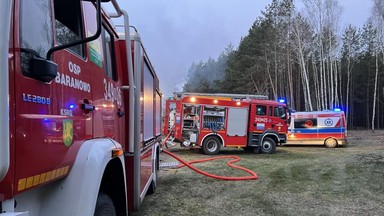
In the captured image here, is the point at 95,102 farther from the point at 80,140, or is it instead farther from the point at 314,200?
the point at 314,200

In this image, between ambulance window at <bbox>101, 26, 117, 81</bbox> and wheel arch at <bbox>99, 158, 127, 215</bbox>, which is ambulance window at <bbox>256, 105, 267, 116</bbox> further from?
wheel arch at <bbox>99, 158, 127, 215</bbox>

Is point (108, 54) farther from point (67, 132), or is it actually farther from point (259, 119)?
point (259, 119)

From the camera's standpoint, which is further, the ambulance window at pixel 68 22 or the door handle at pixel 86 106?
the door handle at pixel 86 106

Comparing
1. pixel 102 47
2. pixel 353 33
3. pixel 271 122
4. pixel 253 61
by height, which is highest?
pixel 353 33

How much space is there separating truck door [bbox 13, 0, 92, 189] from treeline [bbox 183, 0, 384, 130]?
86.6ft

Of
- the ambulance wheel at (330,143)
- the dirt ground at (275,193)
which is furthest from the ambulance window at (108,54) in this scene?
the ambulance wheel at (330,143)

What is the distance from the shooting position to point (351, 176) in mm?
8992

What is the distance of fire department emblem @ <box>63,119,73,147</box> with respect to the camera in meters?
2.01

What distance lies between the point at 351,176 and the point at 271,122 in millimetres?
7199

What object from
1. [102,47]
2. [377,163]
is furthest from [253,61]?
[102,47]

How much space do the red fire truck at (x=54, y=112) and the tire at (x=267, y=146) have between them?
1346 centimetres

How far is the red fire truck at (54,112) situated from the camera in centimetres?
149

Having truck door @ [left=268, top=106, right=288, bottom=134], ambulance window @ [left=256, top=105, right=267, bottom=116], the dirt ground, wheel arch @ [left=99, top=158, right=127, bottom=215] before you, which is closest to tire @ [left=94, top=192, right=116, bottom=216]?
wheel arch @ [left=99, top=158, right=127, bottom=215]

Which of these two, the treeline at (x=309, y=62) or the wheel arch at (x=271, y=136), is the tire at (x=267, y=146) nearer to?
the wheel arch at (x=271, y=136)
